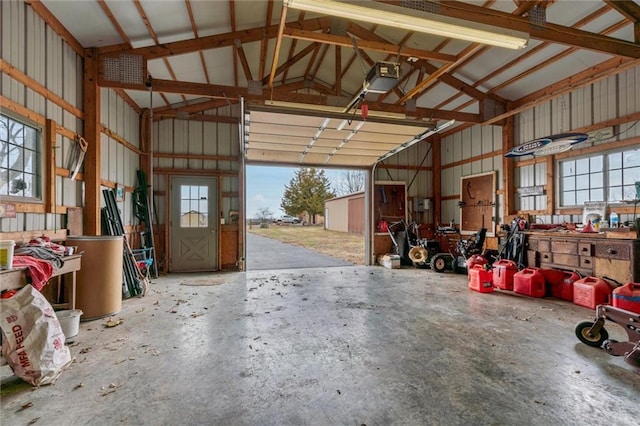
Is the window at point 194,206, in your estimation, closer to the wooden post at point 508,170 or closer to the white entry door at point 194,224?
the white entry door at point 194,224

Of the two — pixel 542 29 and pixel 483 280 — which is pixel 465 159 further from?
pixel 542 29

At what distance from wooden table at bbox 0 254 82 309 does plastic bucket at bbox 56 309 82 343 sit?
0.96ft

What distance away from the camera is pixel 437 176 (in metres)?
9.41

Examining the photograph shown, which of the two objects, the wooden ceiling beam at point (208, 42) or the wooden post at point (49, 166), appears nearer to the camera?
the wooden post at point (49, 166)

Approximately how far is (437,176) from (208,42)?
7.13 m

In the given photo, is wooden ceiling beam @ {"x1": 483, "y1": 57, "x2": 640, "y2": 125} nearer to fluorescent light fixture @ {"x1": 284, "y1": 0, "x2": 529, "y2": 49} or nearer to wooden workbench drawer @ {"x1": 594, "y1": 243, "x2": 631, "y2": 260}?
fluorescent light fixture @ {"x1": 284, "y1": 0, "x2": 529, "y2": 49}

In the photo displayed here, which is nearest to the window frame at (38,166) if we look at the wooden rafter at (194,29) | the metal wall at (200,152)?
the wooden rafter at (194,29)

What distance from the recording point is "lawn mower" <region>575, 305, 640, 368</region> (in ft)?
8.64

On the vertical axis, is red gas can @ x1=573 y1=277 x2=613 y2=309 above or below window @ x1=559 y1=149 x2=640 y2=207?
below

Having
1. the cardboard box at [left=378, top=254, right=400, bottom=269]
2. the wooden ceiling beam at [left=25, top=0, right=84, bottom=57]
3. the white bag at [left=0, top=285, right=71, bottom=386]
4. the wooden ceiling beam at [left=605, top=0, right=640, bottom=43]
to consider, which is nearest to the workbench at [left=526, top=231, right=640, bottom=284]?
the wooden ceiling beam at [left=605, top=0, right=640, bottom=43]

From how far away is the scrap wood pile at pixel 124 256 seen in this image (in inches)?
201

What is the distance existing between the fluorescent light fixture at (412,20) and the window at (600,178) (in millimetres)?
3228

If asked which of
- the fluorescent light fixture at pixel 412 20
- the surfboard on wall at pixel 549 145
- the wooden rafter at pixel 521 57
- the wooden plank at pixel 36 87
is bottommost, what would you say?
the surfboard on wall at pixel 549 145

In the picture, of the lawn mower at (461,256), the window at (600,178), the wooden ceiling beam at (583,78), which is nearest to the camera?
the wooden ceiling beam at (583,78)
